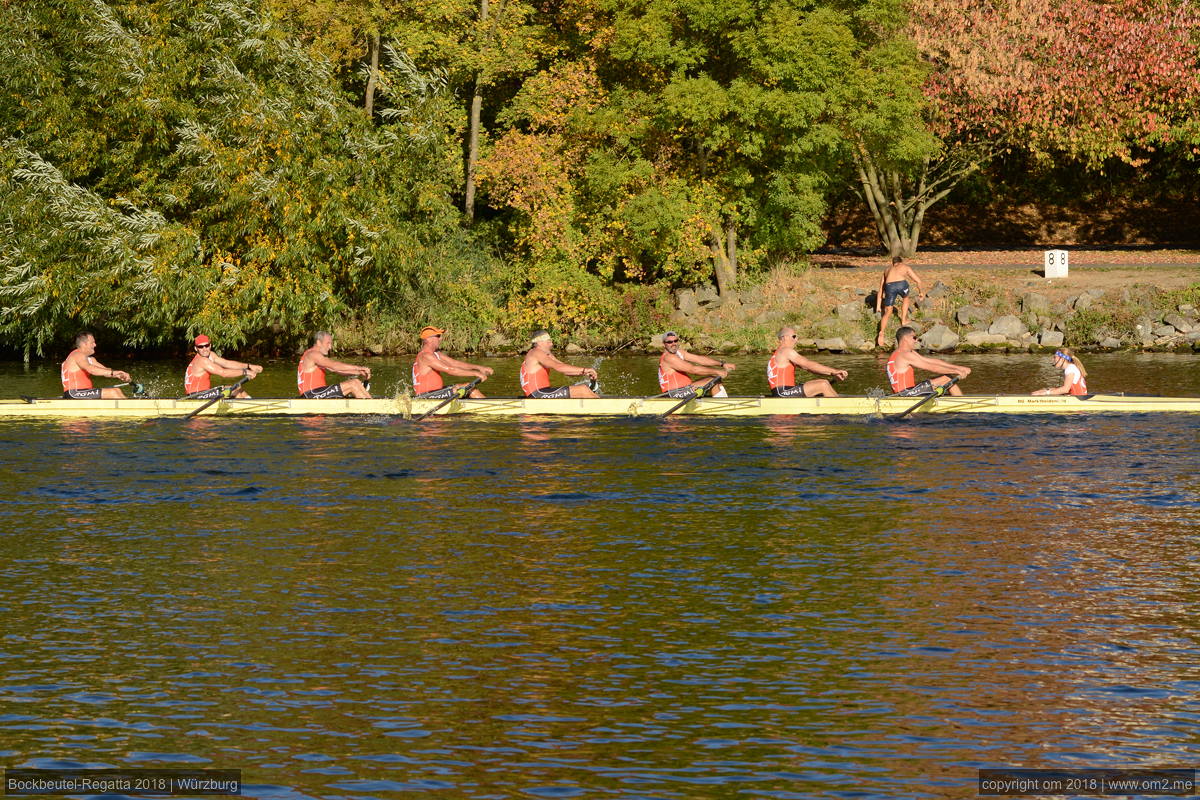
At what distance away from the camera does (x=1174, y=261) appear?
52969mm

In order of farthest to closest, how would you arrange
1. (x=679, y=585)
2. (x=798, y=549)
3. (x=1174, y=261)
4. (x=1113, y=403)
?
(x=1174, y=261) < (x=1113, y=403) < (x=798, y=549) < (x=679, y=585)

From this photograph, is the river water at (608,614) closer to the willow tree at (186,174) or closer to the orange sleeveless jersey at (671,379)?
the orange sleeveless jersey at (671,379)

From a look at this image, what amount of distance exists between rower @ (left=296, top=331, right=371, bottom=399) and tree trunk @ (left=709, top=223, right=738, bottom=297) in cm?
1986

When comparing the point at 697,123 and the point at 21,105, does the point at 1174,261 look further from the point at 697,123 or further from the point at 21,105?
the point at 21,105

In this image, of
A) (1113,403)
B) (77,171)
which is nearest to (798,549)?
(1113,403)

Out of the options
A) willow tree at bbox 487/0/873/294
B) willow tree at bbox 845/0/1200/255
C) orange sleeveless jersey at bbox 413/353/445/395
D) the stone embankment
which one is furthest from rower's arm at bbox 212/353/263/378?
willow tree at bbox 845/0/1200/255

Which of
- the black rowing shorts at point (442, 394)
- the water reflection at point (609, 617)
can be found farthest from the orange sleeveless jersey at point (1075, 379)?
the black rowing shorts at point (442, 394)

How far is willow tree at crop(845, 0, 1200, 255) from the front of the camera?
4953 cm

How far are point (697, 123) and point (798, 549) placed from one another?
3177 centimetres

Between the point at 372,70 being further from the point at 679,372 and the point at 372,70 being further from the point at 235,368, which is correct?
the point at 679,372

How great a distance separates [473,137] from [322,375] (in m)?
21.1

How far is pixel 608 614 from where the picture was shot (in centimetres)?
1630

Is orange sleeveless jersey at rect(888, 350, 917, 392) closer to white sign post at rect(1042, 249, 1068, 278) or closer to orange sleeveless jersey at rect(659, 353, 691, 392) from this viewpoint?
orange sleeveless jersey at rect(659, 353, 691, 392)

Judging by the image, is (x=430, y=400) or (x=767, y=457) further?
(x=430, y=400)
